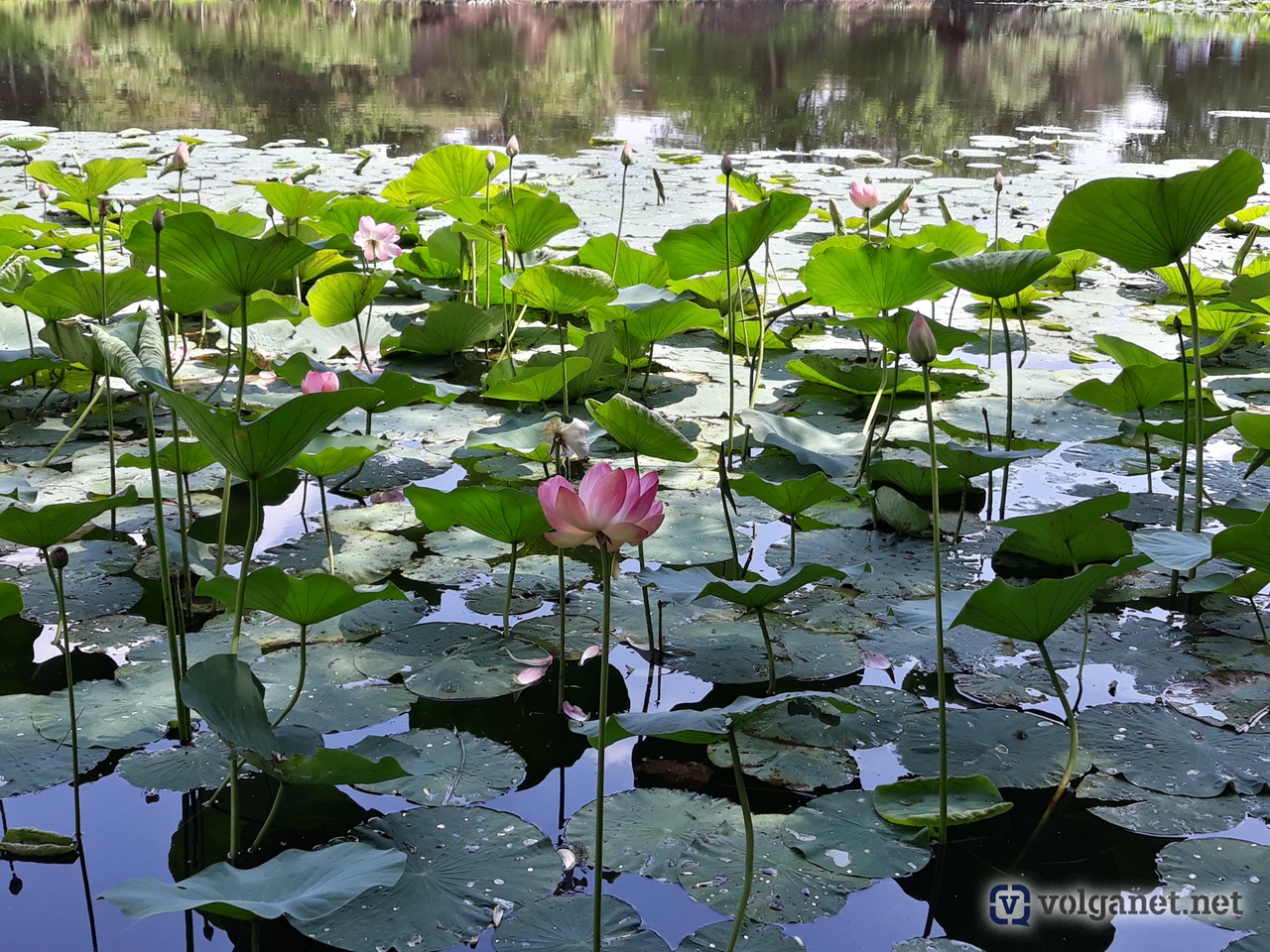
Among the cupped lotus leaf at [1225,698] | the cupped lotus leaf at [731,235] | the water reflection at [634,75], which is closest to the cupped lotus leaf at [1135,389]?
the cupped lotus leaf at [731,235]

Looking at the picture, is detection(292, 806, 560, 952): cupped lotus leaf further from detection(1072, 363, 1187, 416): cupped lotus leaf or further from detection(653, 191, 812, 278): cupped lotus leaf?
detection(1072, 363, 1187, 416): cupped lotus leaf

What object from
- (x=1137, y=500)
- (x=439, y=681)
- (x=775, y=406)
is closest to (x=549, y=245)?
(x=775, y=406)

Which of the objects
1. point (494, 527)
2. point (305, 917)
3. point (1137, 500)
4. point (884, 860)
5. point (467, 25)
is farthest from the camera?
point (467, 25)

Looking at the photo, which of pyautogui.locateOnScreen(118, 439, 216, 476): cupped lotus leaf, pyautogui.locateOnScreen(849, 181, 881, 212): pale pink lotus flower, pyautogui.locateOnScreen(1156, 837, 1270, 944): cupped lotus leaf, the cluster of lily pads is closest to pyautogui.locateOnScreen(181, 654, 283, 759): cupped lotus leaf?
the cluster of lily pads

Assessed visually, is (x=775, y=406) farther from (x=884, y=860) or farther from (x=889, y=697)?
(x=884, y=860)

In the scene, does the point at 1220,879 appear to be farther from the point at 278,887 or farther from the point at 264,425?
the point at 264,425

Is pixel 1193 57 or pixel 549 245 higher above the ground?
A: pixel 1193 57

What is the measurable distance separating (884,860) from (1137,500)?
1281 millimetres

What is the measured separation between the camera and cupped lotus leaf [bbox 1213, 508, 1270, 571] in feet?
4.16

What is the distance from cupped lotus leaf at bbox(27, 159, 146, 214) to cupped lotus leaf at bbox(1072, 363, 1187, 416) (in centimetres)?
257

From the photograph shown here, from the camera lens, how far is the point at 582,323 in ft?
11.9

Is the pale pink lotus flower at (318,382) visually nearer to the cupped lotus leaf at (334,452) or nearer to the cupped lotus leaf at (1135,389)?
the cupped lotus leaf at (334,452)

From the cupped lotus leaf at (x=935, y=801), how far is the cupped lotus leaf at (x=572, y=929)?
0.33 meters

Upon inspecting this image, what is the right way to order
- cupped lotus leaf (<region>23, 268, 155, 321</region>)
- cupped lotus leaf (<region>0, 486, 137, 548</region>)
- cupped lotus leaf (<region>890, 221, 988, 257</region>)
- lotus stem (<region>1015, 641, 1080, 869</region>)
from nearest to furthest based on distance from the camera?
lotus stem (<region>1015, 641, 1080, 869</region>)
cupped lotus leaf (<region>0, 486, 137, 548</region>)
cupped lotus leaf (<region>23, 268, 155, 321</region>)
cupped lotus leaf (<region>890, 221, 988, 257</region>)
